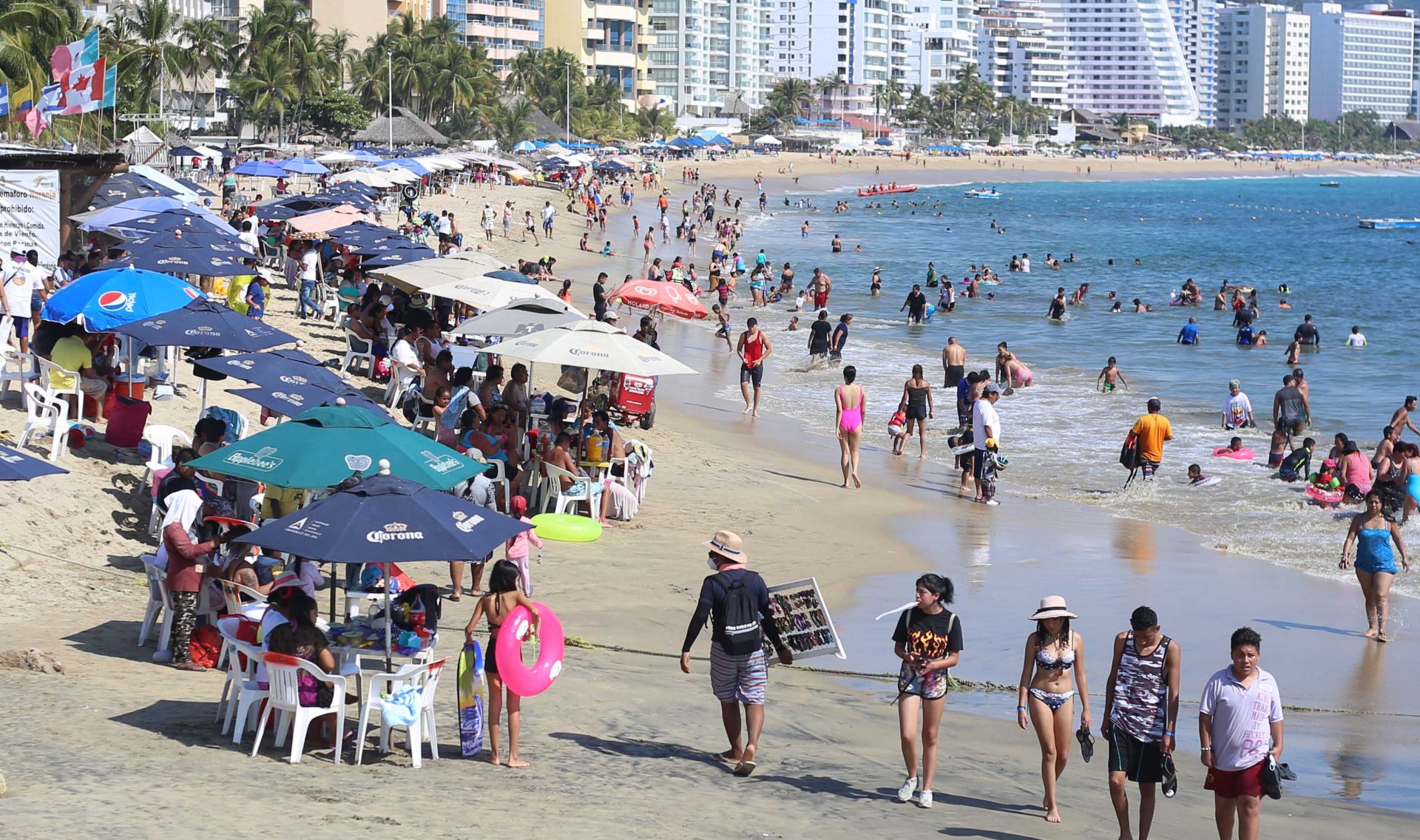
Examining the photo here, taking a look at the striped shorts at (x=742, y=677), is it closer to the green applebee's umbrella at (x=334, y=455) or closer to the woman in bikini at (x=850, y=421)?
the green applebee's umbrella at (x=334, y=455)

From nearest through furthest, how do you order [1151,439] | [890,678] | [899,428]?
1. [890,678]
2. [1151,439]
3. [899,428]

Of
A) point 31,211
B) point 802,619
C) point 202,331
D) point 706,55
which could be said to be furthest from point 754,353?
point 706,55

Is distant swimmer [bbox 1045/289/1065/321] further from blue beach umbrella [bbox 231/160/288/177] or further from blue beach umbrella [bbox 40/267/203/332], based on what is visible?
blue beach umbrella [bbox 40/267/203/332]

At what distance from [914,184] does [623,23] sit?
3418cm

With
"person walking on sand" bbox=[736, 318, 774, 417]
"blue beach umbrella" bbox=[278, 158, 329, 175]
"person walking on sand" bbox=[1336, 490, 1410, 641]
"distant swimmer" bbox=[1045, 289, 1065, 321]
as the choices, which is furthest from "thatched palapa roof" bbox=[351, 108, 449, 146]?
"person walking on sand" bbox=[1336, 490, 1410, 641]

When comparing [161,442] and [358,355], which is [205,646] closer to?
[161,442]

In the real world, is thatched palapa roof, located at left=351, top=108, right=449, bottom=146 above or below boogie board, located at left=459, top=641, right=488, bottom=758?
above

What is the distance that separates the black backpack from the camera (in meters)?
7.57

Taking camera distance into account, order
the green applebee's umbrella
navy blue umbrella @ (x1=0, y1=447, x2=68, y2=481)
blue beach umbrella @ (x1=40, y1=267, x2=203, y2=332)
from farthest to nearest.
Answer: blue beach umbrella @ (x1=40, y1=267, x2=203, y2=332), the green applebee's umbrella, navy blue umbrella @ (x1=0, y1=447, x2=68, y2=481)

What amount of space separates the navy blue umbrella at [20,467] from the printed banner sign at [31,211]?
512 inches

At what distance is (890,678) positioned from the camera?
10.0 meters

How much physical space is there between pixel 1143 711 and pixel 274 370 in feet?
24.2

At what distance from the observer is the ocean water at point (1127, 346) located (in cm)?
1747

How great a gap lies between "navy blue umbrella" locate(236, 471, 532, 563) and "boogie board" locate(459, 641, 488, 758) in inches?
21.9
